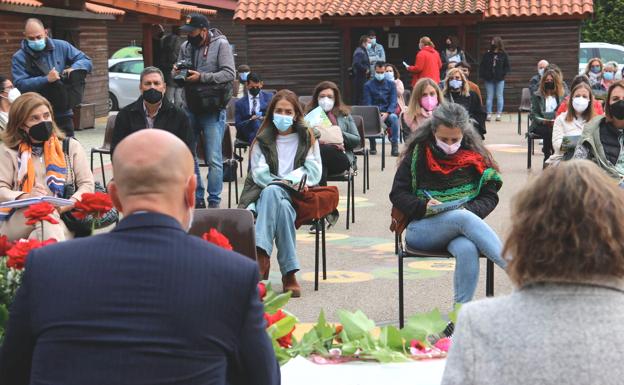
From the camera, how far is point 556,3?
28.8 meters

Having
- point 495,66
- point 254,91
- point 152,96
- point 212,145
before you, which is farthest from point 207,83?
point 495,66

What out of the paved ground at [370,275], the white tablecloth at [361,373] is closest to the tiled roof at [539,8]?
the paved ground at [370,275]

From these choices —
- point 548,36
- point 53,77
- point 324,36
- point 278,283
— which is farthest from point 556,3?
point 278,283

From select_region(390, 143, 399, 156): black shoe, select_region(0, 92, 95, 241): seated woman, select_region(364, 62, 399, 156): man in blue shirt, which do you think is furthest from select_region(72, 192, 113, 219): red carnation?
select_region(364, 62, 399, 156): man in blue shirt

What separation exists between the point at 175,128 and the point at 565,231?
763 centimetres

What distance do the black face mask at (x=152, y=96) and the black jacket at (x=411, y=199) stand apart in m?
A: 3.31

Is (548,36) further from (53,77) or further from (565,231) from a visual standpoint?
(565,231)

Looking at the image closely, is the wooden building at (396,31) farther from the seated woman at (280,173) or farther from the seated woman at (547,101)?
the seated woman at (280,173)

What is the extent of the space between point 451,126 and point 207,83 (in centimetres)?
482

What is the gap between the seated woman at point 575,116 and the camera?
11922 millimetres

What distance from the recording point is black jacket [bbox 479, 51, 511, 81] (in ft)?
84.6

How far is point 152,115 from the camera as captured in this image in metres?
10.2

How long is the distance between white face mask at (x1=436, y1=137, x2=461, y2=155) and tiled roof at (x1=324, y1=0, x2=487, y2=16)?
21.1 metres

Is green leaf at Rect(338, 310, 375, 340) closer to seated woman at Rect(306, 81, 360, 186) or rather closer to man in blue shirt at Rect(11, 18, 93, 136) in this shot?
seated woman at Rect(306, 81, 360, 186)
